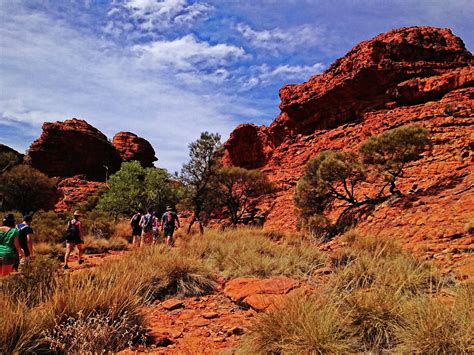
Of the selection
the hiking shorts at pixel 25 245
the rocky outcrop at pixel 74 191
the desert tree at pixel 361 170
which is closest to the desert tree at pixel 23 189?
the rocky outcrop at pixel 74 191

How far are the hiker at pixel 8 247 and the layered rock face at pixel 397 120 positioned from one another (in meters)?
9.59

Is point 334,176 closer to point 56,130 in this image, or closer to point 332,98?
point 332,98

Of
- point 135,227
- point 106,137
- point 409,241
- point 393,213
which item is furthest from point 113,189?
point 106,137

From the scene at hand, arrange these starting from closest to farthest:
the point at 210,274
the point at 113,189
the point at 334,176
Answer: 1. the point at 210,274
2. the point at 334,176
3. the point at 113,189

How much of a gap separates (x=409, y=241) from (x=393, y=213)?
4.34 metres

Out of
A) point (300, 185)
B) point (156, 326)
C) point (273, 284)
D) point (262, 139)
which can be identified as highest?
point (262, 139)

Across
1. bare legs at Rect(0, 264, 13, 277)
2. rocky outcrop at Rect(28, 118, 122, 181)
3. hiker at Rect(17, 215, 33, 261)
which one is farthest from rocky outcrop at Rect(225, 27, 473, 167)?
rocky outcrop at Rect(28, 118, 122, 181)

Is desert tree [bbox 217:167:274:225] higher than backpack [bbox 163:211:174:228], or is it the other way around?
desert tree [bbox 217:167:274:225]

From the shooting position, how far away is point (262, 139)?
4647 cm

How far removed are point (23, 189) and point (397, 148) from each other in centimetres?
3388

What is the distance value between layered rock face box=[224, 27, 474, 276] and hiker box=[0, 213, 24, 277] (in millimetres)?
9592

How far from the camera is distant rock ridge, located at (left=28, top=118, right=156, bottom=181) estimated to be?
50062mm

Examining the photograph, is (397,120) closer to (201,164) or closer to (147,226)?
(201,164)

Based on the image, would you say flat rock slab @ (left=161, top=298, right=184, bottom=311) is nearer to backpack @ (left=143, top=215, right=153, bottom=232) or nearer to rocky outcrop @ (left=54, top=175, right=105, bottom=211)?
backpack @ (left=143, top=215, right=153, bottom=232)
